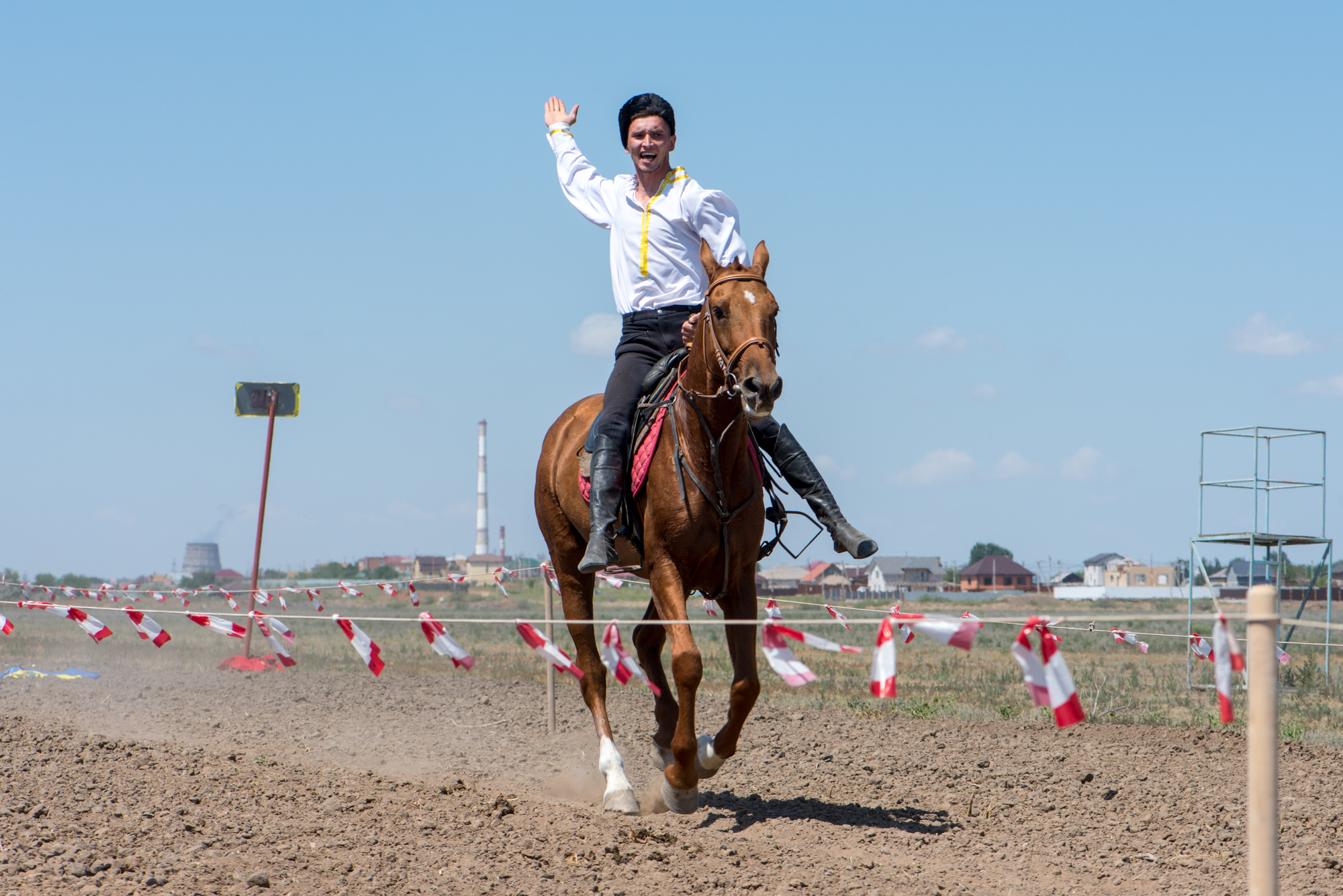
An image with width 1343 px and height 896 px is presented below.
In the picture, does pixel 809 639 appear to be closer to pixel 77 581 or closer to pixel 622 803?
pixel 622 803

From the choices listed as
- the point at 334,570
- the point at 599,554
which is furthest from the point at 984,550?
the point at 599,554

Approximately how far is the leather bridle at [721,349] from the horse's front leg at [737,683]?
1242 millimetres

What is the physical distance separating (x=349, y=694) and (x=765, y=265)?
9.17 meters

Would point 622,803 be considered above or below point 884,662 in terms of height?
below

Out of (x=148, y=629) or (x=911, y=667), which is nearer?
(x=148, y=629)

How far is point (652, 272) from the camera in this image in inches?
281

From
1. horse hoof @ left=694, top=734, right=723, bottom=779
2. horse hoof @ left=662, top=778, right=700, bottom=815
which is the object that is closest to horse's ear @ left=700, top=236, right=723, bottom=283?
horse hoof @ left=694, top=734, right=723, bottom=779

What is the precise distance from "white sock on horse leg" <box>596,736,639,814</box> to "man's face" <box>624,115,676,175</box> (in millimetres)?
3645

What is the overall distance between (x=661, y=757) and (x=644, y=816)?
706 mm

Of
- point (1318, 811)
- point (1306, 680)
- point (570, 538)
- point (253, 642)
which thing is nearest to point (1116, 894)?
point (1318, 811)

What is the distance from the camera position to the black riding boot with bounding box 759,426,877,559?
21.8ft

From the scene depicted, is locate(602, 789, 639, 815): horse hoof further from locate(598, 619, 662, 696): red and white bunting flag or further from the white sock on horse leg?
locate(598, 619, 662, 696): red and white bunting flag

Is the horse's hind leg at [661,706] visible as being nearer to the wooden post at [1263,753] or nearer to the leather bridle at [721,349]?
the leather bridle at [721,349]

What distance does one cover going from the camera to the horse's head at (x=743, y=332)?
5227 millimetres
